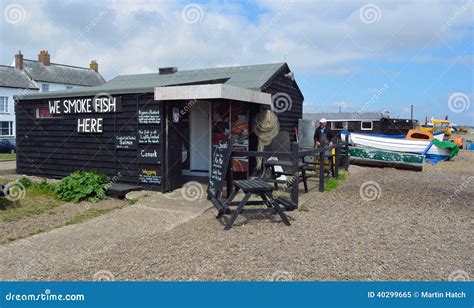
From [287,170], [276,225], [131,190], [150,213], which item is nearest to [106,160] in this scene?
[131,190]

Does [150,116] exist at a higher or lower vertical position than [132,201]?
higher

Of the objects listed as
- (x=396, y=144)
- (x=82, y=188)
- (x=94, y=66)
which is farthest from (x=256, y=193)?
(x=94, y=66)

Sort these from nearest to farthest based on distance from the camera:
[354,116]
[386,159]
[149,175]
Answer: [149,175] → [386,159] → [354,116]

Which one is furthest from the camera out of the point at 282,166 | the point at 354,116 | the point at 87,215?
the point at 354,116

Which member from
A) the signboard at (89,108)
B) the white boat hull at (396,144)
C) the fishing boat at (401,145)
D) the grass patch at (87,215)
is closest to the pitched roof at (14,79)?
the signboard at (89,108)

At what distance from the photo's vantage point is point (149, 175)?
9195 mm

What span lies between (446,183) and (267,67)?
246 inches

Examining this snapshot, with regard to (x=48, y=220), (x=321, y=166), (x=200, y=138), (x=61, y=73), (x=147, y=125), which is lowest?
(x=48, y=220)

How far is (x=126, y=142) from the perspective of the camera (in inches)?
374

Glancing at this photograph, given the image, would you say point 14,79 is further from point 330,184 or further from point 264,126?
point 330,184

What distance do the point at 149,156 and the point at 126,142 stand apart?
79cm

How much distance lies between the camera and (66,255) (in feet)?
17.1

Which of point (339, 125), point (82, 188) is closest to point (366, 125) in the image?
point (339, 125)

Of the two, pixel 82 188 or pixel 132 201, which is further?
pixel 82 188
